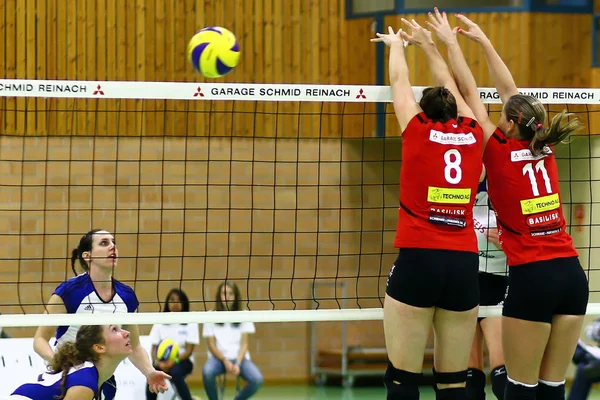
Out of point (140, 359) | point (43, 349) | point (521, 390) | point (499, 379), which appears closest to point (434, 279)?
point (521, 390)

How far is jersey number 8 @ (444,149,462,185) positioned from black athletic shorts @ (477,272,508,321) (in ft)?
5.13

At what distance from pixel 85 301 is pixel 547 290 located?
3105 mm

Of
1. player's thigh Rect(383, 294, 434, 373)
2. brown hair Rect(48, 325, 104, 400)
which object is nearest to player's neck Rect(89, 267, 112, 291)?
brown hair Rect(48, 325, 104, 400)

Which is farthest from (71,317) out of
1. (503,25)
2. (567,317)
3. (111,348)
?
(503,25)

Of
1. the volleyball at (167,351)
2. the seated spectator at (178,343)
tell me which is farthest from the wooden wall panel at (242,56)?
the volleyball at (167,351)

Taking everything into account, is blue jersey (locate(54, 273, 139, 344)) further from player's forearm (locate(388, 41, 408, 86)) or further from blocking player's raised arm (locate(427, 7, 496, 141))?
blocking player's raised arm (locate(427, 7, 496, 141))

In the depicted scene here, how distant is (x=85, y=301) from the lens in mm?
6707

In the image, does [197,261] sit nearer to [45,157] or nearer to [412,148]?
[45,157]

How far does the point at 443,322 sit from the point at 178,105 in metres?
7.19

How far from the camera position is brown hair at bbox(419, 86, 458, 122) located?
5203 millimetres

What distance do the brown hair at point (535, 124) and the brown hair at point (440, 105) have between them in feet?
1.07

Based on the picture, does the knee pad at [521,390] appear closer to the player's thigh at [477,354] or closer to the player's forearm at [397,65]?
the player's thigh at [477,354]

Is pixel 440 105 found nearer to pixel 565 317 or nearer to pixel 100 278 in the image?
pixel 565 317

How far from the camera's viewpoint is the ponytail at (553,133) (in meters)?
5.18
